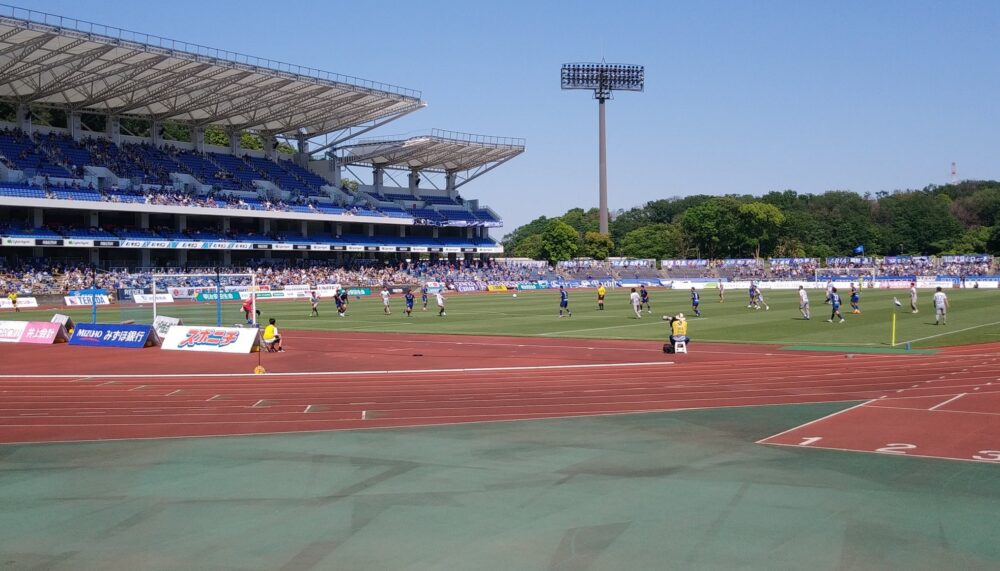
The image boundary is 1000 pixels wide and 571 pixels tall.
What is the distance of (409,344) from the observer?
32.3 meters

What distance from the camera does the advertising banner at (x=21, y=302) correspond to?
57084 mm

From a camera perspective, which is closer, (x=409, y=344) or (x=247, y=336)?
(x=247, y=336)

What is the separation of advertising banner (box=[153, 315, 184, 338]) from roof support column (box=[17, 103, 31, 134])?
162 feet

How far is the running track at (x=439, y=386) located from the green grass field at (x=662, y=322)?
353 centimetres

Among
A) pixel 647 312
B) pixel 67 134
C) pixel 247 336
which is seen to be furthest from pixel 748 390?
pixel 67 134

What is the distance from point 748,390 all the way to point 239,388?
476 inches

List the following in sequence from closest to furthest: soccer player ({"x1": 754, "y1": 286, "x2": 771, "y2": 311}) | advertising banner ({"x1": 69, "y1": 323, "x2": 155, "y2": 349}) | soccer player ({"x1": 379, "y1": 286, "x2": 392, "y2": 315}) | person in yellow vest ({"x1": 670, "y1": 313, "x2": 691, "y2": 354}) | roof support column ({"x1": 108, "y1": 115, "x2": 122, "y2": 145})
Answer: person in yellow vest ({"x1": 670, "y1": 313, "x2": 691, "y2": 354})
advertising banner ({"x1": 69, "y1": 323, "x2": 155, "y2": 349})
soccer player ({"x1": 754, "y1": 286, "x2": 771, "y2": 311})
soccer player ({"x1": 379, "y1": 286, "x2": 392, "y2": 315})
roof support column ({"x1": 108, "y1": 115, "x2": 122, "y2": 145})

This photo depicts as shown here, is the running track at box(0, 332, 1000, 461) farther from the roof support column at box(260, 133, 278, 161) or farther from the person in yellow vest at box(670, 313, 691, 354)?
the roof support column at box(260, 133, 278, 161)

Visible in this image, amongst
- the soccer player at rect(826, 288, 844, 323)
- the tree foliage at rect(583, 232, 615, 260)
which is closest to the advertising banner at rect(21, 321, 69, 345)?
the soccer player at rect(826, 288, 844, 323)

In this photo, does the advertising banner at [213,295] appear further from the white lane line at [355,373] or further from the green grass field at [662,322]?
the white lane line at [355,373]

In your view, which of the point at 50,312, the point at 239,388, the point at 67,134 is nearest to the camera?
the point at 239,388

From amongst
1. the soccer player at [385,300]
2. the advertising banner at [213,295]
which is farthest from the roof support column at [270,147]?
the soccer player at [385,300]

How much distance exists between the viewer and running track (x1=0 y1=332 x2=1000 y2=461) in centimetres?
1606

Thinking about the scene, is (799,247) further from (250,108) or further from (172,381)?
(172,381)
